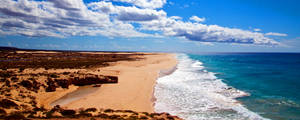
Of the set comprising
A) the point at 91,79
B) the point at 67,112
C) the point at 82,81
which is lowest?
the point at 67,112

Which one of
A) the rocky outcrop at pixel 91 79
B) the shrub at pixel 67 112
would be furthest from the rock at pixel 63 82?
the shrub at pixel 67 112

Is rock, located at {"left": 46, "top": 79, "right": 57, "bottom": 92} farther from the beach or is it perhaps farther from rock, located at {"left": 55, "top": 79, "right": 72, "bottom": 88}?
rock, located at {"left": 55, "top": 79, "right": 72, "bottom": 88}

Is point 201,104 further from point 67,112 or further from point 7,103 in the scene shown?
point 7,103

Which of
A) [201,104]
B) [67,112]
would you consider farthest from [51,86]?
[201,104]

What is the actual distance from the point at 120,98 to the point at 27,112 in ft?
25.8

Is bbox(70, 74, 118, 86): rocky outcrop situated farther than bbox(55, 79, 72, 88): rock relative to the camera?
Yes

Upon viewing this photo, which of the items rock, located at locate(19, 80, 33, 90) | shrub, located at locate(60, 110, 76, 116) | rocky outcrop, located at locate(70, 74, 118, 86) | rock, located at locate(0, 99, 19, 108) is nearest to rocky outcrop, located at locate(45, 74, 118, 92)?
rocky outcrop, located at locate(70, 74, 118, 86)

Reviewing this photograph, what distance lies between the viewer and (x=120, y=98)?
17.6 m

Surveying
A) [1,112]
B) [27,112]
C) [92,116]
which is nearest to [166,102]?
[92,116]

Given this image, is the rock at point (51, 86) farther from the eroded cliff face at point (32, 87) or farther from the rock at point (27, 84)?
the rock at point (27, 84)

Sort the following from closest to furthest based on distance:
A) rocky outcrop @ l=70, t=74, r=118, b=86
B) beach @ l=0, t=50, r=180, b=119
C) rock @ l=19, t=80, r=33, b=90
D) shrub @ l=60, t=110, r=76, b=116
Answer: shrub @ l=60, t=110, r=76, b=116
beach @ l=0, t=50, r=180, b=119
rock @ l=19, t=80, r=33, b=90
rocky outcrop @ l=70, t=74, r=118, b=86

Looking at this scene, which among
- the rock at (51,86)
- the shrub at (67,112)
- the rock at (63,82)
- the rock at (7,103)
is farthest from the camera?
the rock at (63,82)

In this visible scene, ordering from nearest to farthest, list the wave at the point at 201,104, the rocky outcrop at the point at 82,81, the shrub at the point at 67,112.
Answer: the shrub at the point at 67,112
the wave at the point at 201,104
the rocky outcrop at the point at 82,81

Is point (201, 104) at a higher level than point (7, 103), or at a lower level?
lower
